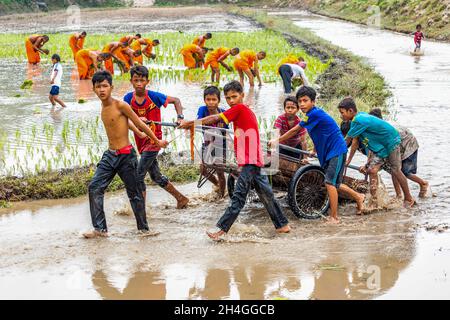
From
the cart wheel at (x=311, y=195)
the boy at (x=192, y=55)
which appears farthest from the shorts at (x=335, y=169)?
the boy at (x=192, y=55)

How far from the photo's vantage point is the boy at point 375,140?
6719 millimetres

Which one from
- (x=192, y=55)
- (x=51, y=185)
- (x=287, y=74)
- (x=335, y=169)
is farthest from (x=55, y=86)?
(x=335, y=169)

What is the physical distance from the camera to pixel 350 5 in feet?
143

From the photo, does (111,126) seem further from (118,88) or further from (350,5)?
(350,5)

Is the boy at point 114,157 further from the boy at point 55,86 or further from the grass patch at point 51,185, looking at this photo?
the boy at point 55,86

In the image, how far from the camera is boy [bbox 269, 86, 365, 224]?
6.28m

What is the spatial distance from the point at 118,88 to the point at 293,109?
30.3 ft

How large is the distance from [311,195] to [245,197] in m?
0.89

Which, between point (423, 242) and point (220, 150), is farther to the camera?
point (220, 150)

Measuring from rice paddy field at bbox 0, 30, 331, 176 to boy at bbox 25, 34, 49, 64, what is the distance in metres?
0.37

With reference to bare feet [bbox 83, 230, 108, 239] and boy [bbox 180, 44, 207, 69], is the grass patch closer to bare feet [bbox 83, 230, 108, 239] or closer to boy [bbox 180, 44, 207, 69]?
bare feet [bbox 83, 230, 108, 239]

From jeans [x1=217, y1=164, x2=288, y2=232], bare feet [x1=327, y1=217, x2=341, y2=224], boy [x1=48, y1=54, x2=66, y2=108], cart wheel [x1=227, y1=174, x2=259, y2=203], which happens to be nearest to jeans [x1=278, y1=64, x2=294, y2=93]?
boy [x1=48, y1=54, x2=66, y2=108]

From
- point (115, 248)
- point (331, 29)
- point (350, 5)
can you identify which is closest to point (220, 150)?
point (115, 248)

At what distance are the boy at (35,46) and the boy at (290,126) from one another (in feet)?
44.5
